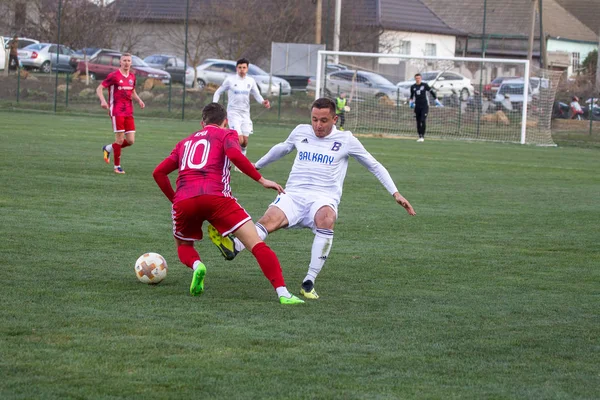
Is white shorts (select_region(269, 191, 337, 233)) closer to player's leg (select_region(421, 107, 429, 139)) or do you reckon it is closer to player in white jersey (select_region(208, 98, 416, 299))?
player in white jersey (select_region(208, 98, 416, 299))

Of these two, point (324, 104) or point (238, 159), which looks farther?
point (324, 104)

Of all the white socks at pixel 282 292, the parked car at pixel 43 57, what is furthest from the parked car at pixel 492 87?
the white socks at pixel 282 292

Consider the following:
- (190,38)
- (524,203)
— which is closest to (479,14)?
(190,38)

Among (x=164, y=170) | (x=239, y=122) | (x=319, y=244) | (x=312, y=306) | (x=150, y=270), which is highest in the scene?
(x=239, y=122)

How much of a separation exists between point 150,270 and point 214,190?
819mm

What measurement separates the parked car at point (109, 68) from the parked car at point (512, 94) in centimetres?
1524

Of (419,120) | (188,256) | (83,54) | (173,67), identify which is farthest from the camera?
(173,67)

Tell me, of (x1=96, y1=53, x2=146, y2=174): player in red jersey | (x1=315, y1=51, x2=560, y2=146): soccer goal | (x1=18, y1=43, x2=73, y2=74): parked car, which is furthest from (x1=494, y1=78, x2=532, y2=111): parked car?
(x1=18, y1=43, x2=73, y2=74): parked car

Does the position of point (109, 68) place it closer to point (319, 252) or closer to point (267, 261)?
point (319, 252)

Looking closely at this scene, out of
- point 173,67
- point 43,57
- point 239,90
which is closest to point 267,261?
point 239,90

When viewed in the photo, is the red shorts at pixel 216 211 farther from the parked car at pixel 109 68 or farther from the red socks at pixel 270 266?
the parked car at pixel 109 68

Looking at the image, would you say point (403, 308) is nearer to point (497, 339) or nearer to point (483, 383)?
point (497, 339)

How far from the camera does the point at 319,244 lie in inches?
274

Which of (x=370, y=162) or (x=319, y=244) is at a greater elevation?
(x=370, y=162)
